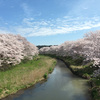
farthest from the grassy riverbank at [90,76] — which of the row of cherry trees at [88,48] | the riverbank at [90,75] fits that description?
the row of cherry trees at [88,48]

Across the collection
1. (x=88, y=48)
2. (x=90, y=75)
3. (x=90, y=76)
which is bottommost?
(x=90, y=76)

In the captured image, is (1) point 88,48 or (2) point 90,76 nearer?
(2) point 90,76

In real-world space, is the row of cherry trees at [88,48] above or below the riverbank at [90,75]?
above

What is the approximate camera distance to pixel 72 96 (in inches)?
528

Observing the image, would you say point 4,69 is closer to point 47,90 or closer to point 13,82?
point 13,82

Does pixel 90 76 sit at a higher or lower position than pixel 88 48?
lower

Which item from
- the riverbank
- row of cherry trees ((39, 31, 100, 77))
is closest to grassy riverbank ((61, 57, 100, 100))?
the riverbank

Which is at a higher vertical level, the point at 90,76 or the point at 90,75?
the point at 90,75

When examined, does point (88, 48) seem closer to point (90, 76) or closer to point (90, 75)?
point (90, 75)

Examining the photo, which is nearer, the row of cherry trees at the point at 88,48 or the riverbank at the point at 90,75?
the row of cherry trees at the point at 88,48

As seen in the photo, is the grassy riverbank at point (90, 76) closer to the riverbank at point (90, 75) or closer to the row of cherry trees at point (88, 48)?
the riverbank at point (90, 75)

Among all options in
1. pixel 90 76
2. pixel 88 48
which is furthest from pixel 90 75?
pixel 88 48

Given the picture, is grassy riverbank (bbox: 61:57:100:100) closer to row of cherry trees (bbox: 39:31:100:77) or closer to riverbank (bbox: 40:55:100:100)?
riverbank (bbox: 40:55:100:100)

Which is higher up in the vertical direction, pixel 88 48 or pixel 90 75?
pixel 88 48
